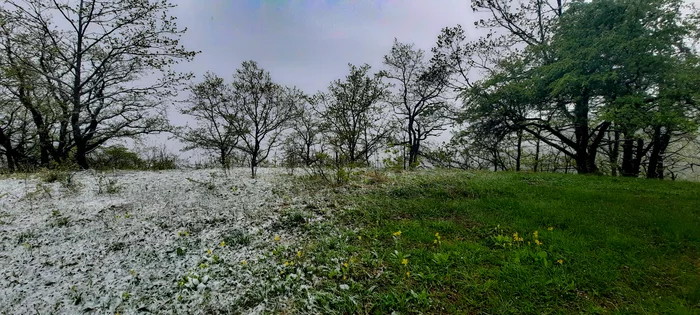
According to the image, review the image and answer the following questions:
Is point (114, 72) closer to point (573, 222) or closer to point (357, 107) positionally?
point (357, 107)

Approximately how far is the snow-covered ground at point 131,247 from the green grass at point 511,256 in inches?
40.0

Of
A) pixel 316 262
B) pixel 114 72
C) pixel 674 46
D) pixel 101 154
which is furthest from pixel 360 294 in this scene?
pixel 101 154

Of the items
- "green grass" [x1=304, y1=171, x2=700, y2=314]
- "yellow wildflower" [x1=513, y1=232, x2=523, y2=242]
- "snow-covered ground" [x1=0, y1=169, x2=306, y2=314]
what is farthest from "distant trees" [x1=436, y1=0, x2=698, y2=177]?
"snow-covered ground" [x1=0, y1=169, x2=306, y2=314]

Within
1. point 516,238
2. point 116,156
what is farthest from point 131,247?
point 116,156

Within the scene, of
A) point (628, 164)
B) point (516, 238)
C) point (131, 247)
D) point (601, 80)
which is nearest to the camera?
point (131, 247)

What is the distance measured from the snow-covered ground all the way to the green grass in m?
1.02

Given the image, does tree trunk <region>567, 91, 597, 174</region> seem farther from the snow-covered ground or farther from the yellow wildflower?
the snow-covered ground

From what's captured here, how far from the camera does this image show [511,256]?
10.5ft

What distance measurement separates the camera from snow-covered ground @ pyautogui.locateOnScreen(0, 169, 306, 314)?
2.57m

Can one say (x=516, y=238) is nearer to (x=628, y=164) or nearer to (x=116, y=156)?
(x=628, y=164)

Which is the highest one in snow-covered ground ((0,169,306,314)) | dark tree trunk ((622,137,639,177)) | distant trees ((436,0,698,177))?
distant trees ((436,0,698,177))

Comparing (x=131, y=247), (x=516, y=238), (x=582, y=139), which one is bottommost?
(x=131, y=247)

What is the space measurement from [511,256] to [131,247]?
464 centimetres

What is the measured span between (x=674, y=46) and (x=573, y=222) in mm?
8449
